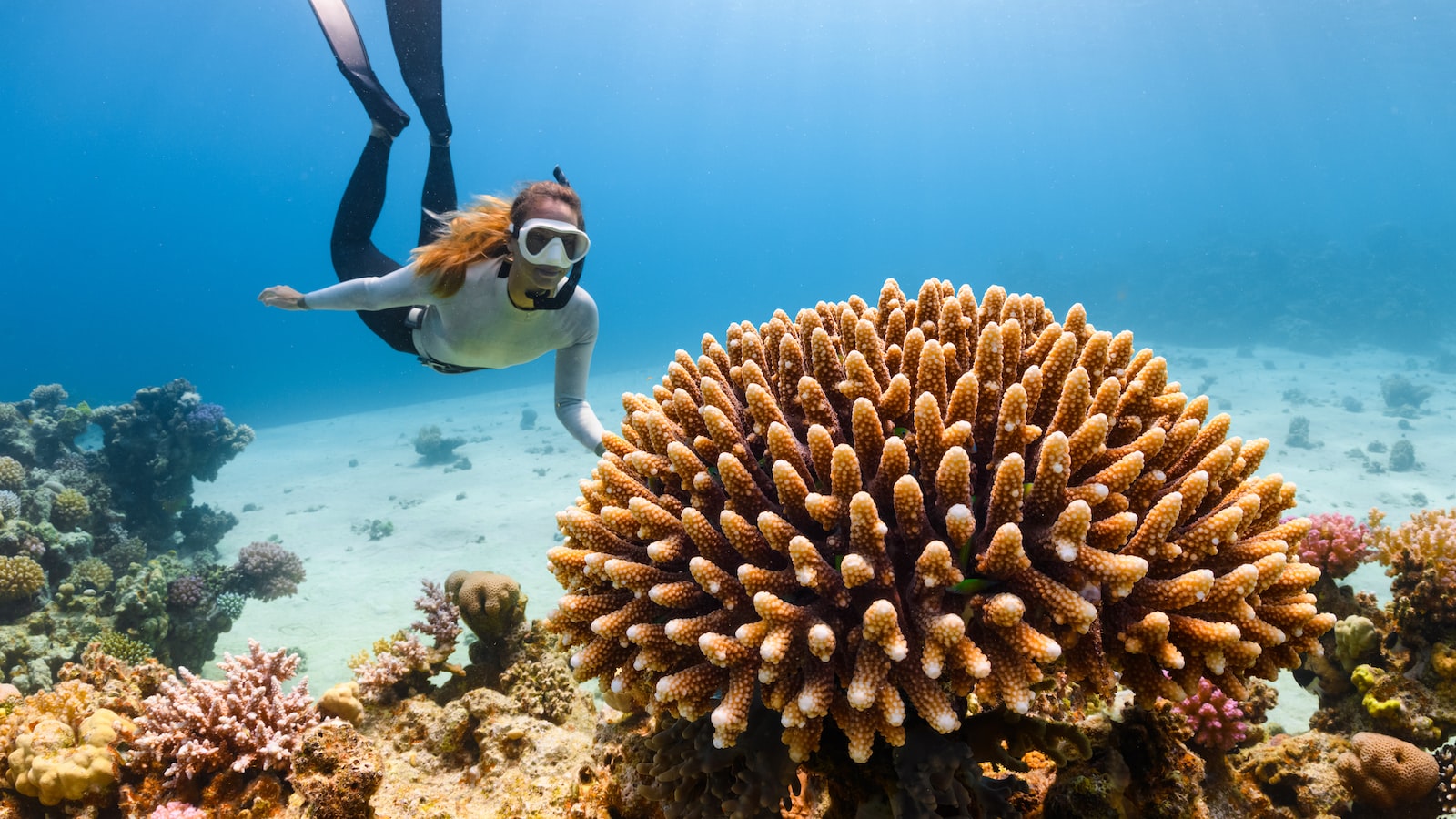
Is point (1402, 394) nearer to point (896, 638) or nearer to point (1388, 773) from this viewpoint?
point (1388, 773)

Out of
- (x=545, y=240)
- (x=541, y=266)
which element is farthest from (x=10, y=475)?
(x=545, y=240)

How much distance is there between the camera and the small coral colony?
6.16 feet

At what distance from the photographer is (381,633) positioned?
9.73m

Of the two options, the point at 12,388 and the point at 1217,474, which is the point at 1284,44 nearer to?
the point at 1217,474

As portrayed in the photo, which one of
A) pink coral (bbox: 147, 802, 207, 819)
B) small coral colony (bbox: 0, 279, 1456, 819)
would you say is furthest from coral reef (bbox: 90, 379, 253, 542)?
pink coral (bbox: 147, 802, 207, 819)

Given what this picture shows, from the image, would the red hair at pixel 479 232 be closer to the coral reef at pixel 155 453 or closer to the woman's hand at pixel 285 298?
the woman's hand at pixel 285 298

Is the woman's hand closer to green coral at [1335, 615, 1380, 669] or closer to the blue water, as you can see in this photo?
green coral at [1335, 615, 1380, 669]

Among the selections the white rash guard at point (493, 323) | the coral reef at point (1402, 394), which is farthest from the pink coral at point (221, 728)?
the coral reef at point (1402, 394)

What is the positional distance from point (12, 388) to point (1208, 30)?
14776 cm

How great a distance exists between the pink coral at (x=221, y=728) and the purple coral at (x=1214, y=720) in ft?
15.2

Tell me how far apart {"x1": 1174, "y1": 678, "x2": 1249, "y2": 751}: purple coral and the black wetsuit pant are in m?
7.11

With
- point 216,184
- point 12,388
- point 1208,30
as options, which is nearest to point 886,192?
point 1208,30

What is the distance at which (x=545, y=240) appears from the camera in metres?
4.34

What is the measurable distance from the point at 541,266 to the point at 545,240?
0.19 metres
